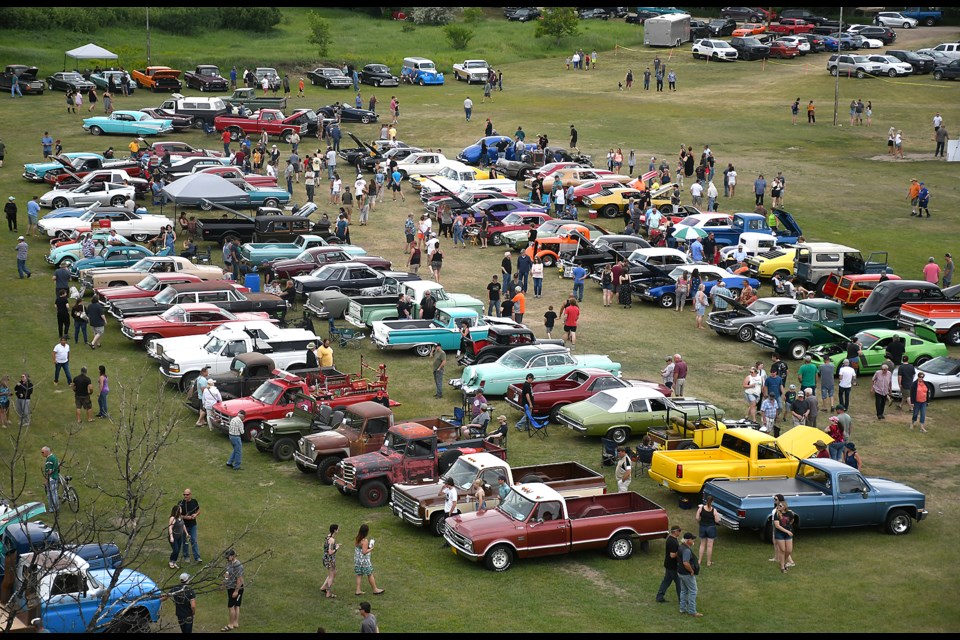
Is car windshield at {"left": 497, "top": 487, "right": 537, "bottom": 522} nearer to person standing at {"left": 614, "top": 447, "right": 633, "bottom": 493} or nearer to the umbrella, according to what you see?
person standing at {"left": 614, "top": 447, "right": 633, "bottom": 493}

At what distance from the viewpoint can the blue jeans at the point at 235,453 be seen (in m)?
23.6

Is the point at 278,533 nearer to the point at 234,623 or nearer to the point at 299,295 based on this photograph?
the point at 234,623

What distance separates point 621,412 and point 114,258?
19.0 meters

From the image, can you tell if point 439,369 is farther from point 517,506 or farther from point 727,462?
point 517,506

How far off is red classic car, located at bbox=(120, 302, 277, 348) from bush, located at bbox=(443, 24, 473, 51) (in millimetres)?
57728

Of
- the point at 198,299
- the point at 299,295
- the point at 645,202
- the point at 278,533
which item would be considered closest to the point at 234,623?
the point at 278,533

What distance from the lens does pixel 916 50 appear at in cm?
8156

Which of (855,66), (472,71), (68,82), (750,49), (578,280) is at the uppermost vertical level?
(750,49)

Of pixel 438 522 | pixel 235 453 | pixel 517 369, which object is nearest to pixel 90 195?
pixel 517 369

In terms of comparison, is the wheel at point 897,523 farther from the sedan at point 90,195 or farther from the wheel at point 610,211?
the sedan at point 90,195

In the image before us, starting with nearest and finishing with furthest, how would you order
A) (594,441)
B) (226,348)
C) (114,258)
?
1. (594,441)
2. (226,348)
3. (114,258)

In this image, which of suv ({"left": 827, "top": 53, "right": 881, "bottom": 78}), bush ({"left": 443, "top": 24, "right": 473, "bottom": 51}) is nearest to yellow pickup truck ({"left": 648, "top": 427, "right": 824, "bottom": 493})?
suv ({"left": 827, "top": 53, "right": 881, "bottom": 78})

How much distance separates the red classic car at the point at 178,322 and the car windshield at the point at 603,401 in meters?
10.1

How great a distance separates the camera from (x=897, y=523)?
21453 millimetres
